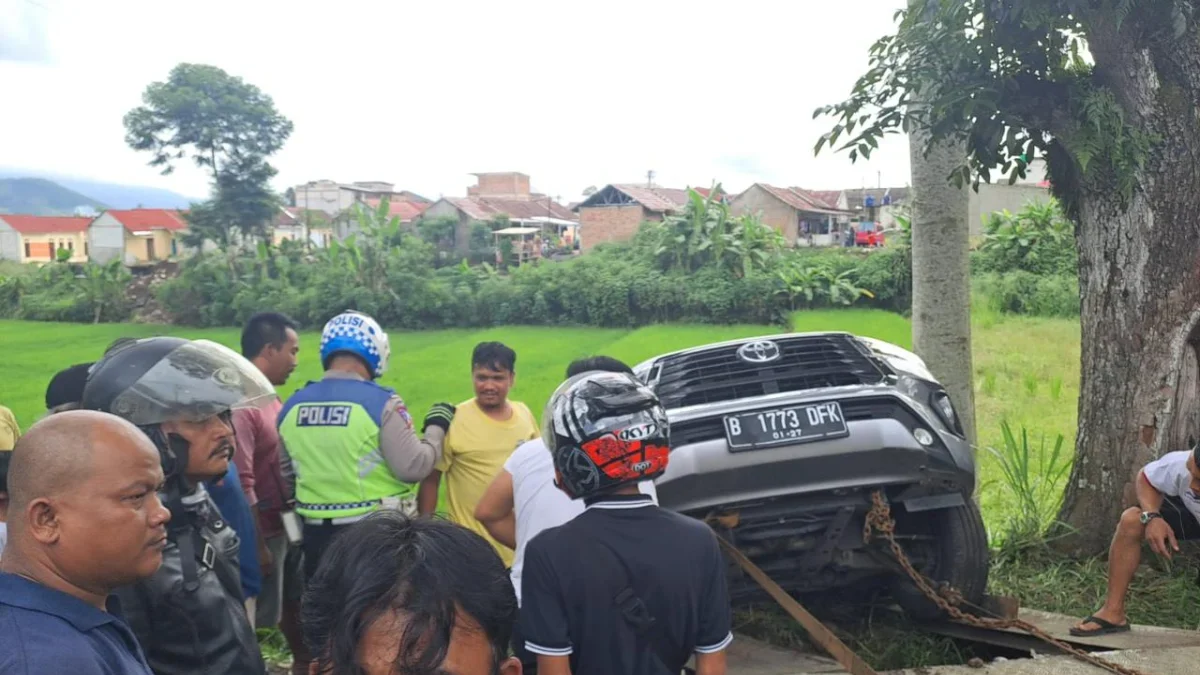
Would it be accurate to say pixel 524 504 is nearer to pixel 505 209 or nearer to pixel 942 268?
pixel 942 268

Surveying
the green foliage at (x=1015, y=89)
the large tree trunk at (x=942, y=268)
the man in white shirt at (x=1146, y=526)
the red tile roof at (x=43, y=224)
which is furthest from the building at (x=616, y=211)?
the man in white shirt at (x=1146, y=526)

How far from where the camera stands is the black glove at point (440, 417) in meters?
4.05

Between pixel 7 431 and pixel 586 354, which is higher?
pixel 7 431

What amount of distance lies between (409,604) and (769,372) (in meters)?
3.09

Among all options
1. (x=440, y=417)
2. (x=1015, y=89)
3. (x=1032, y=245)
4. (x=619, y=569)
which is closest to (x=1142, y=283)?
(x=1015, y=89)

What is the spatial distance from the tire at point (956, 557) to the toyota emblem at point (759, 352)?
96cm

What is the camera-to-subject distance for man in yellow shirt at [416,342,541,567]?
4.11 m

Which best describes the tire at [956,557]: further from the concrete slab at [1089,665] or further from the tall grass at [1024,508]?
the tall grass at [1024,508]

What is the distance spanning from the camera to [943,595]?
3883mm

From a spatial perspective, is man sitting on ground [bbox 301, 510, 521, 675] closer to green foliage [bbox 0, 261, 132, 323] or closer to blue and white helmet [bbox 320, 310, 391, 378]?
blue and white helmet [bbox 320, 310, 391, 378]

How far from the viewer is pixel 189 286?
62.6 feet

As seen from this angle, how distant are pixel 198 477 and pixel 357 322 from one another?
1.44 m

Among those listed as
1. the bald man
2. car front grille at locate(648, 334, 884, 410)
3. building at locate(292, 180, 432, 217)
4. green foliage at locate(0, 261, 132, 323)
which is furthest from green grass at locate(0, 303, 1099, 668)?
building at locate(292, 180, 432, 217)

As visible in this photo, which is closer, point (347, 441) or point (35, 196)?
point (347, 441)
